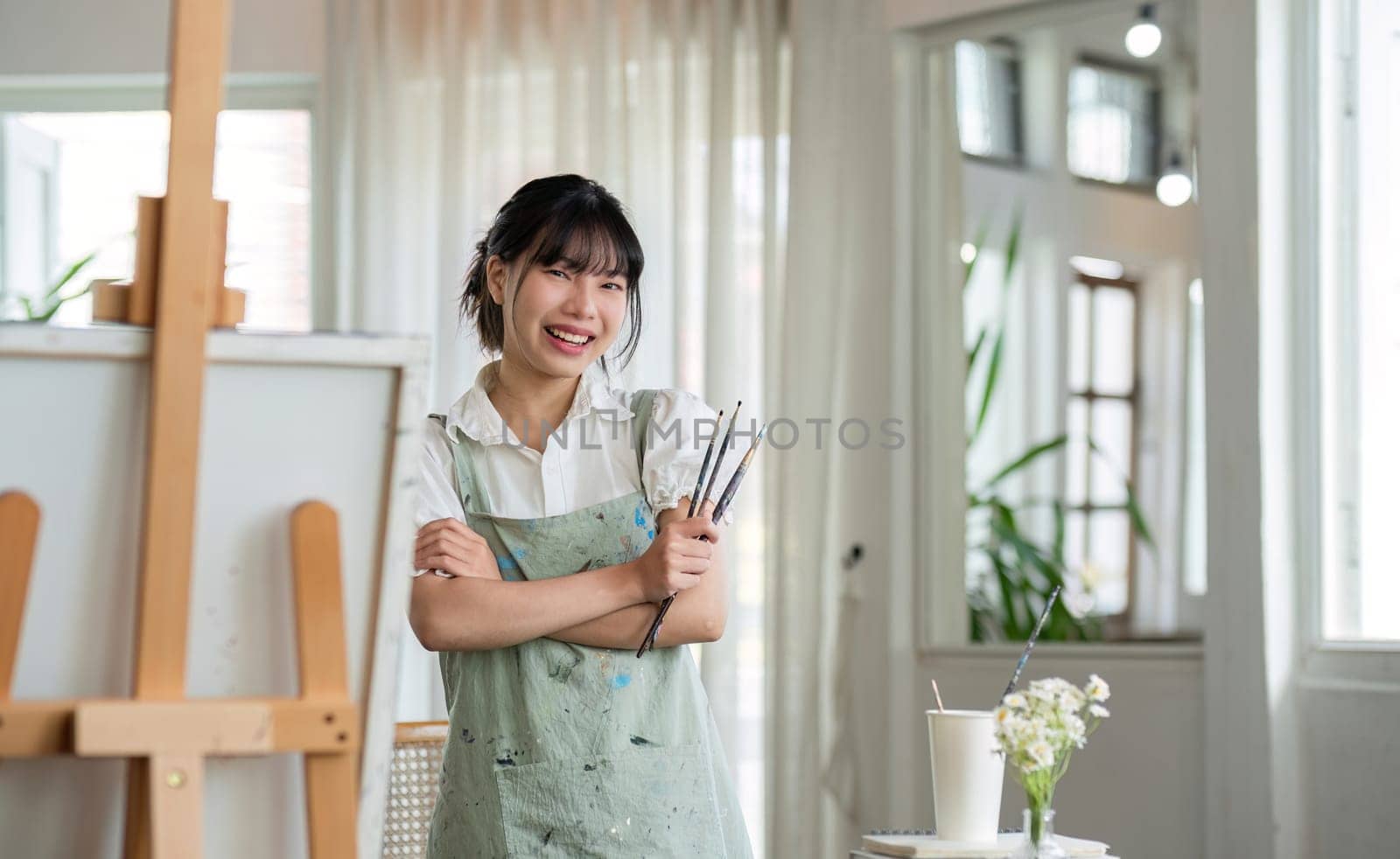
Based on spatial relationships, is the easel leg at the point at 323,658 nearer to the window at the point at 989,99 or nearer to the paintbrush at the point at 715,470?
the paintbrush at the point at 715,470

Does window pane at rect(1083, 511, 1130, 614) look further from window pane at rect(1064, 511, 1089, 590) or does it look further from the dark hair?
the dark hair

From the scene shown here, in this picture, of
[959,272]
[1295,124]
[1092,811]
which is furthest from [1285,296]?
[1092,811]

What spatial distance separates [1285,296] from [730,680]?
1.39 metres

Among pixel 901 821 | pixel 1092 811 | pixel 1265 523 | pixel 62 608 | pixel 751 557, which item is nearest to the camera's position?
pixel 62 608

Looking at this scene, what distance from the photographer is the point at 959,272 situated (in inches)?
133

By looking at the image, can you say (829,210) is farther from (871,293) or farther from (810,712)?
(810,712)

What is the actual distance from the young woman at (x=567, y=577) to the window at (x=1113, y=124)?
166 cm

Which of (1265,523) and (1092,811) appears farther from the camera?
(1092,811)

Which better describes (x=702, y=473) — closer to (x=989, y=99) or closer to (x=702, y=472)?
(x=702, y=472)

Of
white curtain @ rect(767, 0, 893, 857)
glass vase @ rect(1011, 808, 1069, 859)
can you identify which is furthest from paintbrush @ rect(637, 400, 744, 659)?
white curtain @ rect(767, 0, 893, 857)

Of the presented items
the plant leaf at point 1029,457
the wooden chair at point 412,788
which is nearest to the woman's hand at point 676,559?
the wooden chair at point 412,788

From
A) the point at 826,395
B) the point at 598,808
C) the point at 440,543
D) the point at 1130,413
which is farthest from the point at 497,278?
the point at 1130,413

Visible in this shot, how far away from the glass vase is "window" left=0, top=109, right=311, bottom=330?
2.78 m

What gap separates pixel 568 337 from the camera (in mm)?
1660
